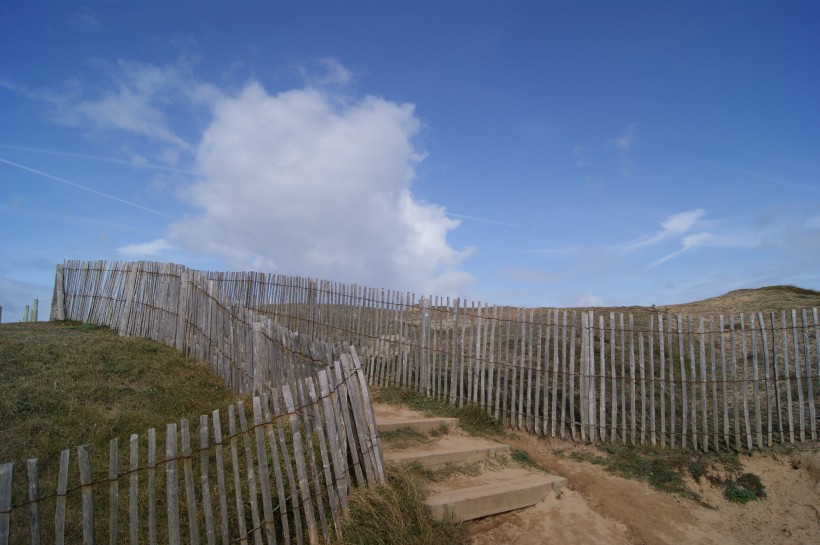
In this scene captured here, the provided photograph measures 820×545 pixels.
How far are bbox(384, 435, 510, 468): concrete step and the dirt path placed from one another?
3.03 ft

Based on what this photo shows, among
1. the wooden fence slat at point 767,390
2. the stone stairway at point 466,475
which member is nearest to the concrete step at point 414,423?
the stone stairway at point 466,475

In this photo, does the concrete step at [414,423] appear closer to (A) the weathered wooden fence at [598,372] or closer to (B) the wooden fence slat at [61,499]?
(A) the weathered wooden fence at [598,372]

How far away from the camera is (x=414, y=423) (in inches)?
303

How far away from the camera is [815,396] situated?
26.3ft

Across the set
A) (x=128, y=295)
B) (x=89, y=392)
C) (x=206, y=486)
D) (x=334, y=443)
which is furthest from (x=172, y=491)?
(x=128, y=295)

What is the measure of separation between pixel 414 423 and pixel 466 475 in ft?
4.88

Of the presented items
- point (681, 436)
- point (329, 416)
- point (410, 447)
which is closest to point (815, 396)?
point (681, 436)

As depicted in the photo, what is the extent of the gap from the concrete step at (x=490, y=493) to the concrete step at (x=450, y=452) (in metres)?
0.37

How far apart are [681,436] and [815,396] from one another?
2462mm

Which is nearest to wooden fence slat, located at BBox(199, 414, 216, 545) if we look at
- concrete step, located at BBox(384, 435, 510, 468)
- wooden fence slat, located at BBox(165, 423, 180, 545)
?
wooden fence slat, located at BBox(165, 423, 180, 545)

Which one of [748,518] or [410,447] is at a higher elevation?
[410,447]

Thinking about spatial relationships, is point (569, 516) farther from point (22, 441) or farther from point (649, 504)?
point (22, 441)

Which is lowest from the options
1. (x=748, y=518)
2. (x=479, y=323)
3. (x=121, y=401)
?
(x=748, y=518)

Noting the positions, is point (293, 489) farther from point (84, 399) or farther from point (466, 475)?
point (84, 399)
